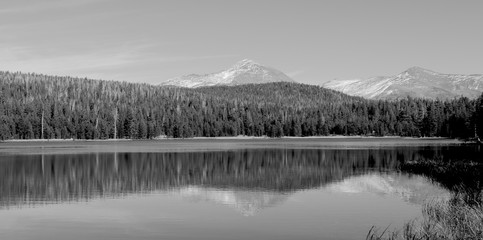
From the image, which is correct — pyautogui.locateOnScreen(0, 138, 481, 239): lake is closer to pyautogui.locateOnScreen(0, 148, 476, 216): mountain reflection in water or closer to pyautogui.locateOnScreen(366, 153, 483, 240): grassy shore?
pyautogui.locateOnScreen(0, 148, 476, 216): mountain reflection in water

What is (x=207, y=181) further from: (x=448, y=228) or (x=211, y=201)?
(x=448, y=228)

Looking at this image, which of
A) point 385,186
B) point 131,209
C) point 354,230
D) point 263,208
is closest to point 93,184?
point 131,209

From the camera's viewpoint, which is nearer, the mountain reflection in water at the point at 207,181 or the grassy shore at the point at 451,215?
the grassy shore at the point at 451,215

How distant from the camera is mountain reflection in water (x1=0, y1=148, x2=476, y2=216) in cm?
4028

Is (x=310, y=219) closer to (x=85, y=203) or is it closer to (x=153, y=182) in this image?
(x=85, y=203)

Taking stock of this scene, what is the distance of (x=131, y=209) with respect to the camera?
3484 centimetres

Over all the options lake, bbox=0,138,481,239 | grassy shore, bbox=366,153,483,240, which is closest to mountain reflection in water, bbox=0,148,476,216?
lake, bbox=0,138,481,239

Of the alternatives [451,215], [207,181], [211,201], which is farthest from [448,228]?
[207,181]

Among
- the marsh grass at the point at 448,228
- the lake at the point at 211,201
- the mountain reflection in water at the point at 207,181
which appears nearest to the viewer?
the marsh grass at the point at 448,228

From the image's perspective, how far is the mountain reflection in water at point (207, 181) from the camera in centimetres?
4028

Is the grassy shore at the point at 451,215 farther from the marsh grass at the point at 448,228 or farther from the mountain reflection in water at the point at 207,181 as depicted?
the mountain reflection in water at the point at 207,181

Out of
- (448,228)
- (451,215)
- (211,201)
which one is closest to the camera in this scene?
(448,228)

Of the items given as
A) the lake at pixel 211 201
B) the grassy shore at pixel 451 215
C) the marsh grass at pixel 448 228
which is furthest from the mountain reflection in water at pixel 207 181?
the marsh grass at pixel 448 228

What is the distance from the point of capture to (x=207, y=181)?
50.6 metres
